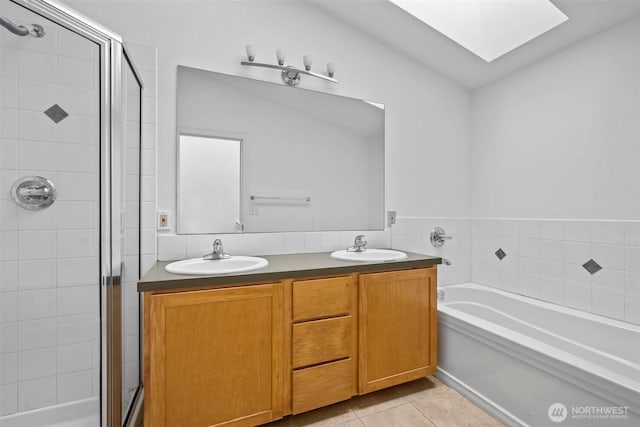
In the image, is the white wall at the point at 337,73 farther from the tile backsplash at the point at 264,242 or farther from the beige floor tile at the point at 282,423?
the beige floor tile at the point at 282,423

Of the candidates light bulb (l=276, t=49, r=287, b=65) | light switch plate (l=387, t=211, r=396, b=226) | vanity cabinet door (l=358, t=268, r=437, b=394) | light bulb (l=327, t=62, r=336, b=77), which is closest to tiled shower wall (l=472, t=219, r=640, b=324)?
light switch plate (l=387, t=211, r=396, b=226)

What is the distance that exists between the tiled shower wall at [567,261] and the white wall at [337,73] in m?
0.43

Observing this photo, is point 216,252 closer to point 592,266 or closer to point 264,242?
point 264,242

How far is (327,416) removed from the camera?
62.1 inches

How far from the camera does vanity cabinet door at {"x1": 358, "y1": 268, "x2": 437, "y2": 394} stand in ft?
5.32

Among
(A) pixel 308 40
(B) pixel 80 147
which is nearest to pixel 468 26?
(A) pixel 308 40

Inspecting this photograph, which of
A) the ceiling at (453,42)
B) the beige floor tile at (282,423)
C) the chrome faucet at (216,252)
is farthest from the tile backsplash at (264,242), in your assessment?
the ceiling at (453,42)

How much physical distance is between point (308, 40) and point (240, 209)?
1.25 m

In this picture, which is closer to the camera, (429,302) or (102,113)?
(102,113)

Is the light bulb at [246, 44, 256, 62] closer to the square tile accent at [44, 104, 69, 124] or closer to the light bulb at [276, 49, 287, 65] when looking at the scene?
the light bulb at [276, 49, 287, 65]

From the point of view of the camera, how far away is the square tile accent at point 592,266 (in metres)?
1.89

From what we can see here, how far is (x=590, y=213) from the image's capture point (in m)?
1.91

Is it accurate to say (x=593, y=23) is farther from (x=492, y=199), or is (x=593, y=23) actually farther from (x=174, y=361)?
(x=174, y=361)

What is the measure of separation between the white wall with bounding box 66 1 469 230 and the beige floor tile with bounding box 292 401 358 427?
1372mm
